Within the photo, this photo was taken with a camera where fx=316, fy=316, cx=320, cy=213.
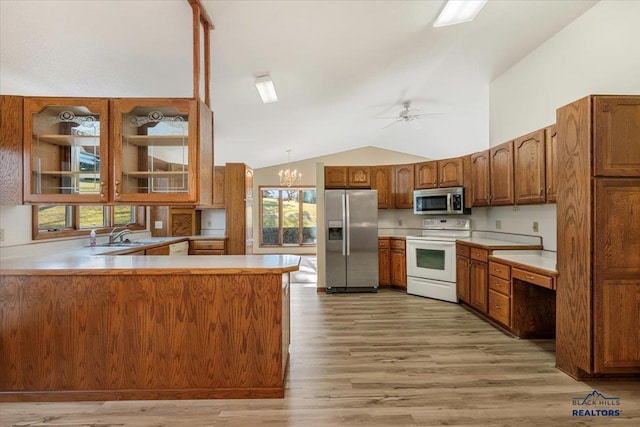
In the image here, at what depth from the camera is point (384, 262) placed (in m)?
5.39

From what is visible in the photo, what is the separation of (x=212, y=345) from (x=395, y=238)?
3782mm

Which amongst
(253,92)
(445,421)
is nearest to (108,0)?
(253,92)

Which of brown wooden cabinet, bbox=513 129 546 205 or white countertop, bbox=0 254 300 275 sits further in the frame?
brown wooden cabinet, bbox=513 129 546 205

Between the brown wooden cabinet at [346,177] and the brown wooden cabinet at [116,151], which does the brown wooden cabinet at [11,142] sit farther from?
the brown wooden cabinet at [346,177]

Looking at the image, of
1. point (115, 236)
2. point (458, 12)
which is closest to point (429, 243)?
point (458, 12)

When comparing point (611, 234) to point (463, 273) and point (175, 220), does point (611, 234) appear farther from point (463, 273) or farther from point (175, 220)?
point (175, 220)

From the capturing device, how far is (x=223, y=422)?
191 cm

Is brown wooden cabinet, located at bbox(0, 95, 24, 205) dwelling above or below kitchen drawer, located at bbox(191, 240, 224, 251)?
above

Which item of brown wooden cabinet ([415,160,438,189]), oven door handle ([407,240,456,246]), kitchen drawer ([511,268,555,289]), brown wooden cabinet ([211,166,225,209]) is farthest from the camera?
brown wooden cabinet ([211,166,225,209])

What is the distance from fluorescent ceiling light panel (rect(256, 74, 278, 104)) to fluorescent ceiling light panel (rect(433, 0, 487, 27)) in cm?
170

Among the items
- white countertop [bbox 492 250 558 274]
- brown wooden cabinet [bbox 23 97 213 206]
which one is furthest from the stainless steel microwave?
brown wooden cabinet [bbox 23 97 213 206]

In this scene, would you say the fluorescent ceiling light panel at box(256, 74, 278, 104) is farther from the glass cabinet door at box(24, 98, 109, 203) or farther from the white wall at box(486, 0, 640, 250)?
the white wall at box(486, 0, 640, 250)

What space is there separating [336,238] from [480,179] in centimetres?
228

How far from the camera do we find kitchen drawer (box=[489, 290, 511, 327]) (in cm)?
322
